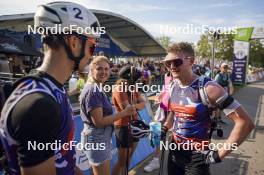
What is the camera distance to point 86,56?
1.69 m

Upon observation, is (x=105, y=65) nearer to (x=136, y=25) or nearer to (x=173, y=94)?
(x=173, y=94)

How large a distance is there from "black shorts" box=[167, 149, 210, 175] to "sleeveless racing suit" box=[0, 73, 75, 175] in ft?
5.49

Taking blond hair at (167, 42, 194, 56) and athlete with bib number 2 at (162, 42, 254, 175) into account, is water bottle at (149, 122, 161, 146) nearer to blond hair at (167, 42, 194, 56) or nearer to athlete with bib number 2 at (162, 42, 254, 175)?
athlete with bib number 2 at (162, 42, 254, 175)

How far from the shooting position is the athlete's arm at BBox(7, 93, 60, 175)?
121 centimetres

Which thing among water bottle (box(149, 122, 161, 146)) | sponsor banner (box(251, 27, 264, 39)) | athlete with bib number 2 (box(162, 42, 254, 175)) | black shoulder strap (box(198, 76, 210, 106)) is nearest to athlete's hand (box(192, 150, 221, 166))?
athlete with bib number 2 (box(162, 42, 254, 175))

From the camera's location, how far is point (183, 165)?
2.96 metres

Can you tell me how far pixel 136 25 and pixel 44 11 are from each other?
2321 centimetres

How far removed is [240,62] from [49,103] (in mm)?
25657

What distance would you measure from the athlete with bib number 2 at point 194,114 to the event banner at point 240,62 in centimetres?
2343

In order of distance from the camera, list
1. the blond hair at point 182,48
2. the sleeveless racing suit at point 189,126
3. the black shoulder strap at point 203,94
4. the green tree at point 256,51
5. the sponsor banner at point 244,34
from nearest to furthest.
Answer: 1. the black shoulder strap at point 203,94
2. the sleeveless racing suit at point 189,126
3. the blond hair at point 182,48
4. the sponsor banner at point 244,34
5. the green tree at point 256,51

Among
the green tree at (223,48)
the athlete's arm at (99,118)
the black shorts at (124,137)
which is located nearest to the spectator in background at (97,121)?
the athlete's arm at (99,118)

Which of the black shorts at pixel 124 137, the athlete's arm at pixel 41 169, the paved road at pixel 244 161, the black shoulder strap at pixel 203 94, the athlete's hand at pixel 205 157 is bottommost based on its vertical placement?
the paved road at pixel 244 161

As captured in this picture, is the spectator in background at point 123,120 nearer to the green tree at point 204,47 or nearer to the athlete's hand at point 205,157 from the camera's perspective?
the athlete's hand at point 205,157

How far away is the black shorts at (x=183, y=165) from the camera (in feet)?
9.20
